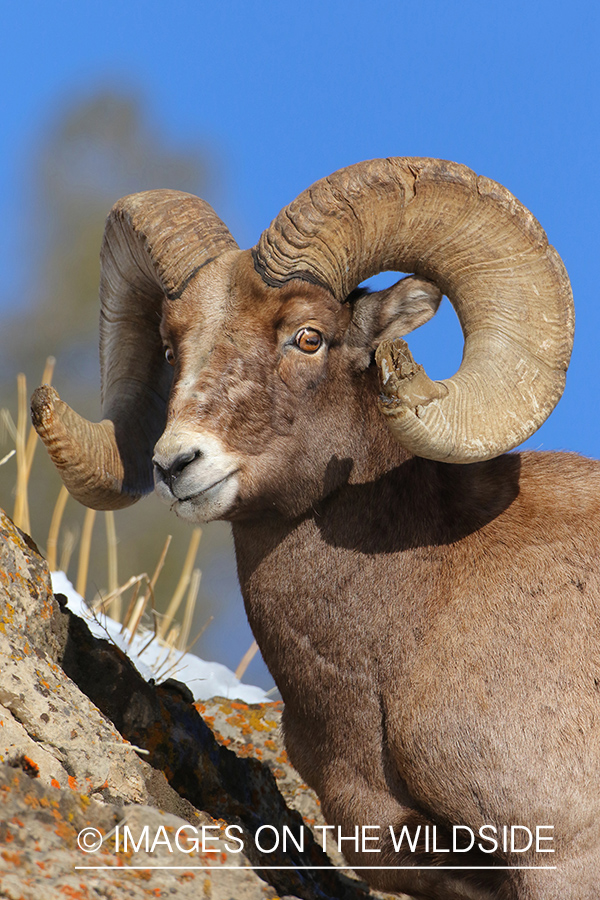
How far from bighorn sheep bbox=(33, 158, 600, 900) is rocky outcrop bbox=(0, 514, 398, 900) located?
92cm

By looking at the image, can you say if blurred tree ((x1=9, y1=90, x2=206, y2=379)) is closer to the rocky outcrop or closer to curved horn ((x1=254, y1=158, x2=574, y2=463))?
the rocky outcrop

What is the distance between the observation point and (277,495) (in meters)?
5.53

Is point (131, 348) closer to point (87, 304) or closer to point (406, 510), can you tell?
point (406, 510)

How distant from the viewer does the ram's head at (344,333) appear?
515 centimetres

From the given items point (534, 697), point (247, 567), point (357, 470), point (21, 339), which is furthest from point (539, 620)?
point (21, 339)

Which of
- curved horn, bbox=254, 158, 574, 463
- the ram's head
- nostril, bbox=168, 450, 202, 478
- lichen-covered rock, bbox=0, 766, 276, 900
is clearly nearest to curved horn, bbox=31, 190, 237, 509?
the ram's head

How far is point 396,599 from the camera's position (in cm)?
553

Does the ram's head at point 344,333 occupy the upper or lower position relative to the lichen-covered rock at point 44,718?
upper

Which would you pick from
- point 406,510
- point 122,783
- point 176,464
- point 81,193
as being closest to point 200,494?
point 176,464

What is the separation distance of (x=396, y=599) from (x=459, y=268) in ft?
6.52

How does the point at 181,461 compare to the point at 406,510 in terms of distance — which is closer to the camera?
the point at 181,461

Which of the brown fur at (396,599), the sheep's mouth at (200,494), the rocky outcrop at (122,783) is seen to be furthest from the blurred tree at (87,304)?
the sheep's mouth at (200,494)

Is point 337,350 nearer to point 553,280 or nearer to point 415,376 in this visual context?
point 415,376

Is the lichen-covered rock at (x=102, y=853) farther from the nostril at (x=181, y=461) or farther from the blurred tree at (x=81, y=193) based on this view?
the blurred tree at (x=81, y=193)
